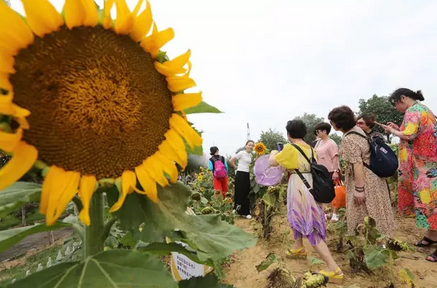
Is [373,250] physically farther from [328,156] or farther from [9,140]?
[9,140]

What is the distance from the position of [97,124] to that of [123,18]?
0.20 m

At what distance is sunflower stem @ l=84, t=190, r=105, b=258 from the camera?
2.21ft

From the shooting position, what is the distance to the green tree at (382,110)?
20.7 m

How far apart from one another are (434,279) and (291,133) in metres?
1.82

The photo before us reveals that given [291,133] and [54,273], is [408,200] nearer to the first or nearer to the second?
[291,133]

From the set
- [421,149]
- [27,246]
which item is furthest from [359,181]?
[27,246]

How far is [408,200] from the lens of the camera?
3.86m

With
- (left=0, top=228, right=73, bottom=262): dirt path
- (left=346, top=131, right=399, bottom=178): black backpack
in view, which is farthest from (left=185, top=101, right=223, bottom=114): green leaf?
(left=0, top=228, right=73, bottom=262): dirt path

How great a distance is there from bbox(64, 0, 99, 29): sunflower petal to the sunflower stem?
0.34 m

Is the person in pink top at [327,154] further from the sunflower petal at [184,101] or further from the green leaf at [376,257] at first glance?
the sunflower petal at [184,101]

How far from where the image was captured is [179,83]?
2.08ft

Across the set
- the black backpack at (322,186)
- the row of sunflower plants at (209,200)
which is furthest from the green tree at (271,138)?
the black backpack at (322,186)

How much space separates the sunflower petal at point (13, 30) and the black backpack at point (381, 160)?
9.82ft

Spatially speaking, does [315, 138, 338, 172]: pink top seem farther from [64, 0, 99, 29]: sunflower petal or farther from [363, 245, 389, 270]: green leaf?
[64, 0, 99, 29]: sunflower petal
